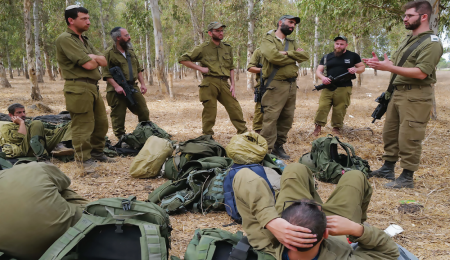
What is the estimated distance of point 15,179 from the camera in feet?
6.12

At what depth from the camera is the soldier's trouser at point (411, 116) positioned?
144 inches

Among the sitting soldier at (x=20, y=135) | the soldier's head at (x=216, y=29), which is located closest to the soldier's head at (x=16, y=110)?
the sitting soldier at (x=20, y=135)

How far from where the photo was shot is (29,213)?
1787 mm

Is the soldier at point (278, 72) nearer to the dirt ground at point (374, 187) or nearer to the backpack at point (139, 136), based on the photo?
the dirt ground at point (374, 187)

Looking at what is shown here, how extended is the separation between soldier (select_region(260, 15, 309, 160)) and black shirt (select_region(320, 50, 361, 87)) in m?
1.68

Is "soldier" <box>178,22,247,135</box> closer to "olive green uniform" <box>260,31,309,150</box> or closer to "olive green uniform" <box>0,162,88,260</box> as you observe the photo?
"olive green uniform" <box>260,31,309,150</box>

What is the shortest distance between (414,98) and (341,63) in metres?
2.67

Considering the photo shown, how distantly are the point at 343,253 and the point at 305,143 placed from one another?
455 centimetres

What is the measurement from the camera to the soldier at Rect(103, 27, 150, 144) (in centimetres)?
514

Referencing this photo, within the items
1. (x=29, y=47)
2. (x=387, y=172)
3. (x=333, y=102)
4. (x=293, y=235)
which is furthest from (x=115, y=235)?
(x=29, y=47)

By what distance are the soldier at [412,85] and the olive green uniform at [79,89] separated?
3602mm

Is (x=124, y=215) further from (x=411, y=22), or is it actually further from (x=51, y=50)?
(x=51, y=50)

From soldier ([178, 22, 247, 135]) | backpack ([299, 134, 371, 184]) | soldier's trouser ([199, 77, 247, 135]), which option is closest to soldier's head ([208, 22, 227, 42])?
soldier ([178, 22, 247, 135])

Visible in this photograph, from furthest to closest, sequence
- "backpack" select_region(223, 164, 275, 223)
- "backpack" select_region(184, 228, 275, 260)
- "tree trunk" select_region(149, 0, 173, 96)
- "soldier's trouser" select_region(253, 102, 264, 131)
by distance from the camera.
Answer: "tree trunk" select_region(149, 0, 173, 96) → "soldier's trouser" select_region(253, 102, 264, 131) → "backpack" select_region(223, 164, 275, 223) → "backpack" select_region(184, 228, 275, 260)
